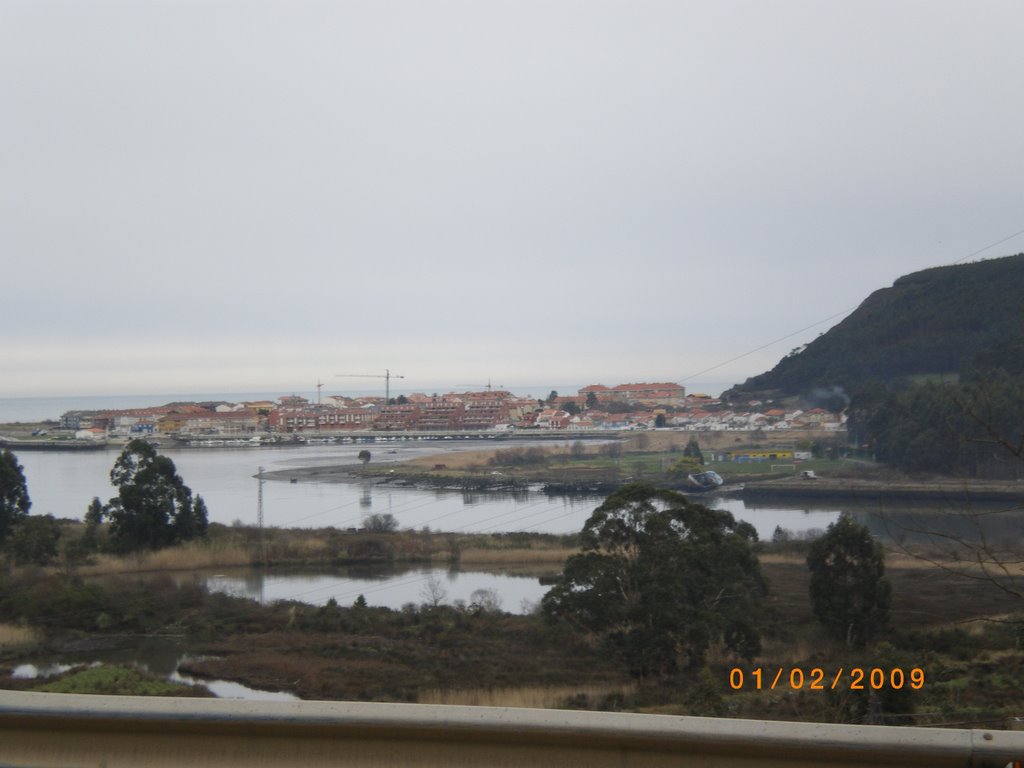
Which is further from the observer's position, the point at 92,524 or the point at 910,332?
the point at 910,332

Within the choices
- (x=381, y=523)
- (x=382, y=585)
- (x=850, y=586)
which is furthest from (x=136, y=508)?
(x=850, y=586)

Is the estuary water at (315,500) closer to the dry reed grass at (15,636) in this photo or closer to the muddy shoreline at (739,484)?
the muddy shoreline at (739,484)

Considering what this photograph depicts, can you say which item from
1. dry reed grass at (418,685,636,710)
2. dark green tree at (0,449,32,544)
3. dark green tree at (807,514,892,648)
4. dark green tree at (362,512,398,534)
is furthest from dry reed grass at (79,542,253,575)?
dark green tree at (807,514,892,648)

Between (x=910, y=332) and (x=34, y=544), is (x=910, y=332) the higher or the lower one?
the higher one

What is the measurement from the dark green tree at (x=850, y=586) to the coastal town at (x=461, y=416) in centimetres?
790

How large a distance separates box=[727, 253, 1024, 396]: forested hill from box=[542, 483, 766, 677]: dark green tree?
8.62m

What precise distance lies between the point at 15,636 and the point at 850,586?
5.41 metres

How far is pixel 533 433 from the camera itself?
51.0 feet

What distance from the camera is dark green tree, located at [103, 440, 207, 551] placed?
9375 mm

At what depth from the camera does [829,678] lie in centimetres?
372

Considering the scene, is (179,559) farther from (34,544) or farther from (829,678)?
(829,678)

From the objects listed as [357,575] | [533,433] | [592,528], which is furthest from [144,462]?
[533,433]

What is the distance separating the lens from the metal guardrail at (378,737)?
99cm

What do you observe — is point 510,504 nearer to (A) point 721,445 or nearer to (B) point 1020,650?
(A) point 721,445
